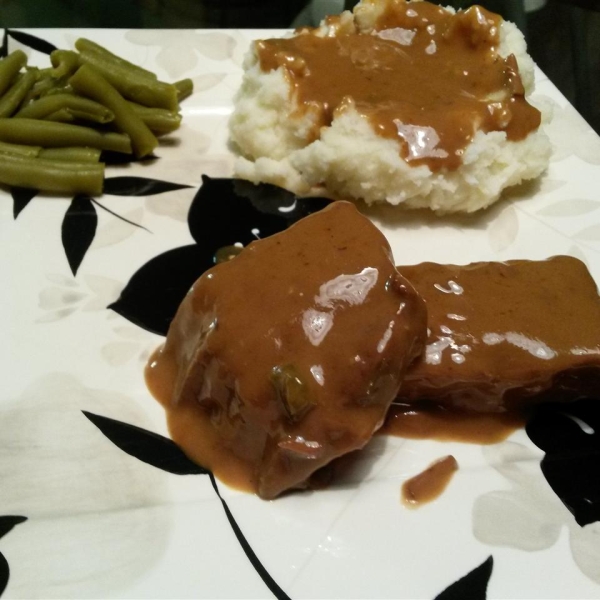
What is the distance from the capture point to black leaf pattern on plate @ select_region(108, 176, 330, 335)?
9.91ft

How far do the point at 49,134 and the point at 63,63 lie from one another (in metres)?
0.52

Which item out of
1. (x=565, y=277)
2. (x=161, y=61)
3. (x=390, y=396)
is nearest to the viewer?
(x=390, y=396)

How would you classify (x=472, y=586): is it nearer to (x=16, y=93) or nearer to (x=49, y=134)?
(x=49, y=134)

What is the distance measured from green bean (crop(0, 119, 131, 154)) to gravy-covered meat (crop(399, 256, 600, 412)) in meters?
1.97

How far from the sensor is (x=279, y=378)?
2.22m

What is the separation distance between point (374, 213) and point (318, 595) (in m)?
2.10

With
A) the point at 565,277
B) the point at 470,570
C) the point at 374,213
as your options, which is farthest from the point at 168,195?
the point at 470,570

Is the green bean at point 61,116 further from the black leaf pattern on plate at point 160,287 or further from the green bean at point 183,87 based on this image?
the black leaf pattern on plate at point 160,287

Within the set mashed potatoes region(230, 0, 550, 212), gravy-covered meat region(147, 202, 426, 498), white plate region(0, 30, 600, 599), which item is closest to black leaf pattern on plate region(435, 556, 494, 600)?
white plate region(0, 30, 600, 599)

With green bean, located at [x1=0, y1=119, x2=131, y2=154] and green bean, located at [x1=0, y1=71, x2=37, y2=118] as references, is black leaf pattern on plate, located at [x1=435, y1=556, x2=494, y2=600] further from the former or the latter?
green bean, located at [x1=0, y1=71, x2=37, y2=118]

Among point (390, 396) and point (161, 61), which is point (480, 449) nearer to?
point (390, 396)

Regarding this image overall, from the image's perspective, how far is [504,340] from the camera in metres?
2.59

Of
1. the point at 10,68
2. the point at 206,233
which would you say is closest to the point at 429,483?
the point at 206,233

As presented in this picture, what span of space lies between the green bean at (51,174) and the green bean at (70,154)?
37mm
